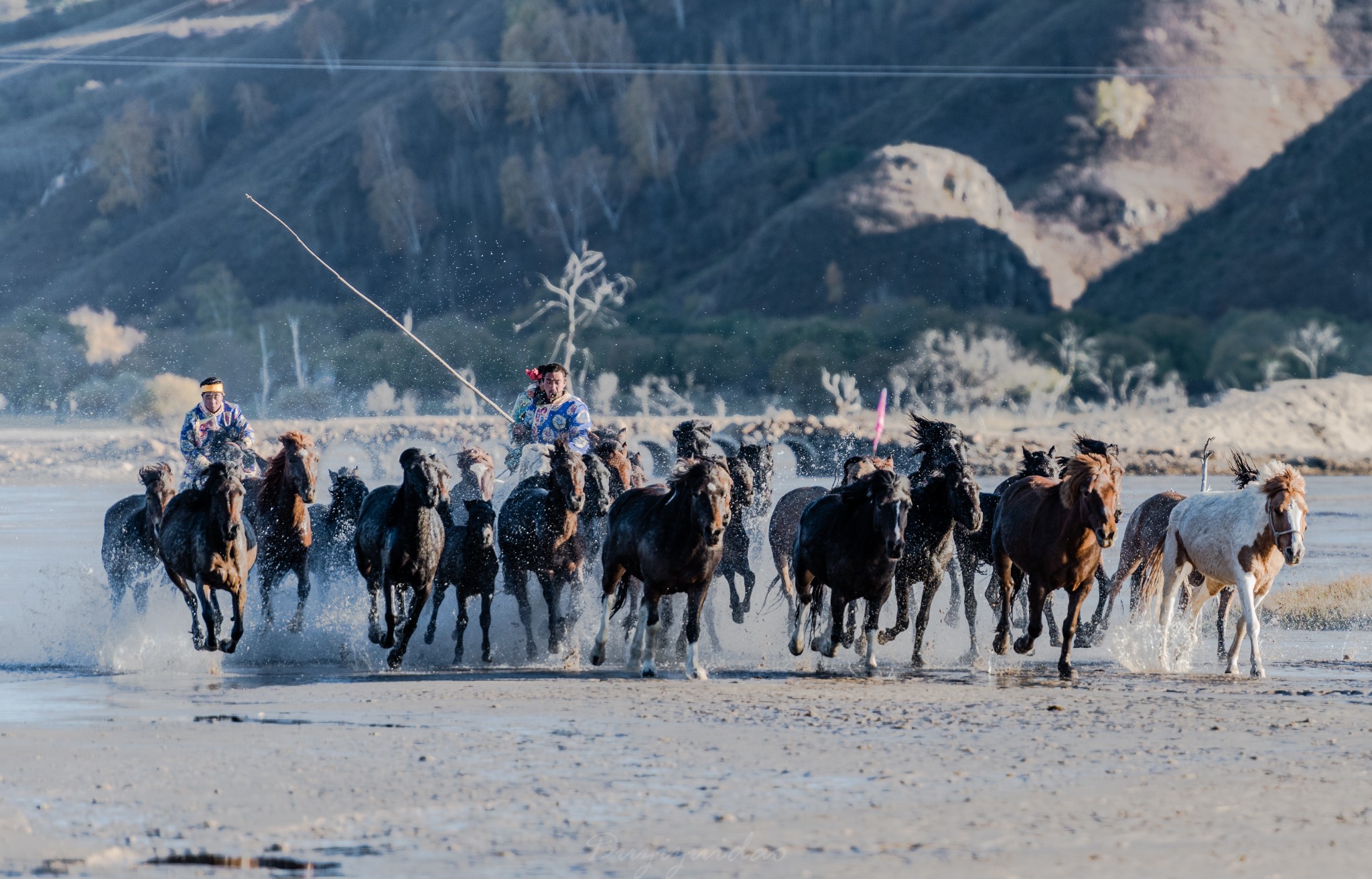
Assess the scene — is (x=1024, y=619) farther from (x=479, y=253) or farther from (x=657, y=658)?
(x=479, y=253)

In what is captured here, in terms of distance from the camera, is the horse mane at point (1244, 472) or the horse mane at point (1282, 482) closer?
the horse mane at point (1282, 482)

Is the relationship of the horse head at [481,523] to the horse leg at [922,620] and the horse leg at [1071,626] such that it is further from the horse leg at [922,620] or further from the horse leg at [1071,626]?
the horse leg at [1071,626]

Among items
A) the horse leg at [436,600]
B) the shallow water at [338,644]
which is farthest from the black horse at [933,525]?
the horse leg at [436,600]

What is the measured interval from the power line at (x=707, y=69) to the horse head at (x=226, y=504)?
69.5m

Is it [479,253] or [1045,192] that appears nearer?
[1045,192]

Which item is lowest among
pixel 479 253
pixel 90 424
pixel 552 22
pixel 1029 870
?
pixel 1029 870

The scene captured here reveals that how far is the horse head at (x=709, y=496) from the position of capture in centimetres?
1205

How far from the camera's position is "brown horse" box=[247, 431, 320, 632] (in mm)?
13953

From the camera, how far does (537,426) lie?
14.8 meters

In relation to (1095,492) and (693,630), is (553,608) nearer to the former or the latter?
(693,630)

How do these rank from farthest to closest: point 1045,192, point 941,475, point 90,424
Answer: point 1045,192, point 90,424, point 941,475

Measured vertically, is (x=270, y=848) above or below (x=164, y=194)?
below

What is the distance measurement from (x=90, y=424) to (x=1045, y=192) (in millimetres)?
39547

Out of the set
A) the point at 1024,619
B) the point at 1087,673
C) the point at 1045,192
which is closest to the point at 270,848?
the point at 1087,673
